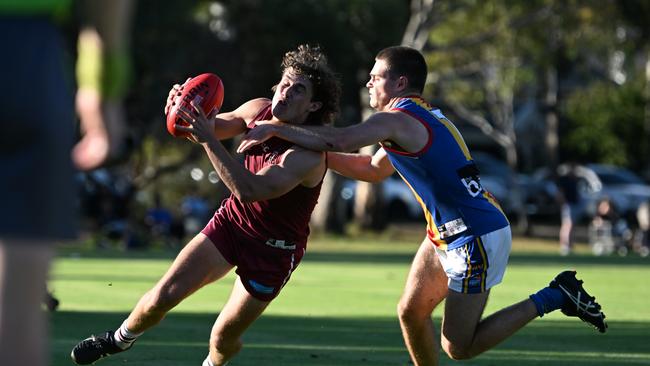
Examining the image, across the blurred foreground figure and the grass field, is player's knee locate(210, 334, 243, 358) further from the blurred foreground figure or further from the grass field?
the blurred foreground figure

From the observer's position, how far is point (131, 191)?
31109 mm

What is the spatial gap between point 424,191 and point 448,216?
0.19 m

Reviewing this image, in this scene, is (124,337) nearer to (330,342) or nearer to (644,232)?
(330,342)

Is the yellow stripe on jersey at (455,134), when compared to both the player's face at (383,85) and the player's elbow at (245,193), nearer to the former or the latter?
the player's face at (383,85)

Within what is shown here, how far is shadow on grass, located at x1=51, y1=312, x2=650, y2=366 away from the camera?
9.49 metres

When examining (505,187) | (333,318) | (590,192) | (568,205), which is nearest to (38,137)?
(333,318)

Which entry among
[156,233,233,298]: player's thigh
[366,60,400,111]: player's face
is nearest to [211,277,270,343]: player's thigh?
[156,233,233,298]: player's thigh

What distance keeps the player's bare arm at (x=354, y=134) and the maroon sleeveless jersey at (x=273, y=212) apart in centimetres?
16

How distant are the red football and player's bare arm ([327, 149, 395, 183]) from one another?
96 cm

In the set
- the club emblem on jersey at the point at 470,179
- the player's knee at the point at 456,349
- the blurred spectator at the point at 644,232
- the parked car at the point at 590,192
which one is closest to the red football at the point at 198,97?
the club emblem on jersey at the point at 470,179

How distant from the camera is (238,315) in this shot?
24.4ft

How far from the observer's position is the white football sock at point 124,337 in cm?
764

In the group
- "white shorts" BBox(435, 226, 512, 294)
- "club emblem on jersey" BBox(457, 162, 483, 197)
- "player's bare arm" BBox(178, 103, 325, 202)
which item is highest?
"player's bare arm" BBox(178, 103, 325, 202)

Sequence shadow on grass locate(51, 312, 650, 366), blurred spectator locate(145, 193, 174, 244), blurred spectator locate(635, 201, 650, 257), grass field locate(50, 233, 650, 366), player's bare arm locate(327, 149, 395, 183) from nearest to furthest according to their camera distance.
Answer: player's bare arm locate(327, 149, 395, 183) < shadow on grass locate(51, 312, 650, 366) < grass field locate(50, 233, 650, 366) < blurred spectator locate(635, 201, 650, 257) < blurred spectator locate(145, 193, 174, 244)
